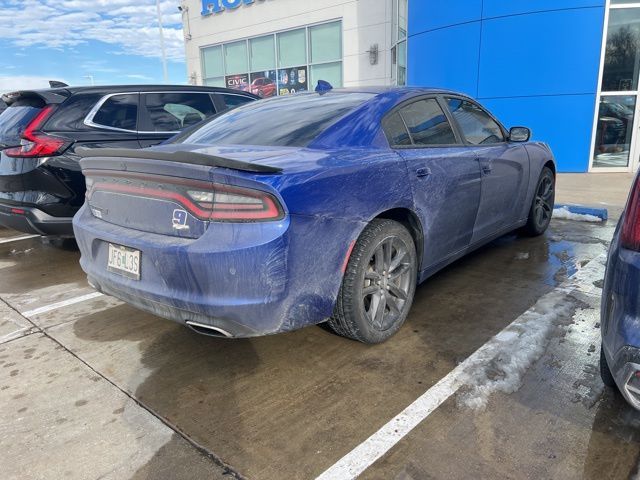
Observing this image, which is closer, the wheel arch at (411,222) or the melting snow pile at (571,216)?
the wheel arch at (411,222)

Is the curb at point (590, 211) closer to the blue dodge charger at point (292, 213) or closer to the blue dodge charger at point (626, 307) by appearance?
the blue dodge charger at point (292, 213)

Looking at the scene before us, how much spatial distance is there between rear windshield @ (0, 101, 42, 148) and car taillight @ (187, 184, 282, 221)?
329 cm

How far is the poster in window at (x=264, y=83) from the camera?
57.5ft

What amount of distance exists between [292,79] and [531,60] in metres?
9.10

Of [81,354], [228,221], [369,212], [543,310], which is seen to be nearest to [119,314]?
[81,354]

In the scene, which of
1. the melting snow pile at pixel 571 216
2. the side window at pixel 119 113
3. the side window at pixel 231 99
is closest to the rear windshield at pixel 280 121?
the side window at pixel 119 113

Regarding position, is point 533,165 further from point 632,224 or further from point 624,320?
point 624,320

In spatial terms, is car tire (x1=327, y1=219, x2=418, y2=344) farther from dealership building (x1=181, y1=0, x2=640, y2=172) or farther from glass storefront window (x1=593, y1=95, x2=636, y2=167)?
glass storefront window (x1=593, y1=95, x2=636, y2=167)

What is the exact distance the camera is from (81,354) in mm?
3027

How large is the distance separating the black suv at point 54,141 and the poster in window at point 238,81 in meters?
13.9

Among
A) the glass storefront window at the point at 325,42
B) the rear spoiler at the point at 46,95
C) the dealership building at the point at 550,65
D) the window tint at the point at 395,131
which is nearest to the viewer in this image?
the window tint at the point at 395,131

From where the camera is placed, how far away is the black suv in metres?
4.43

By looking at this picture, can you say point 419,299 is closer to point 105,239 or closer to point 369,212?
point 369,212

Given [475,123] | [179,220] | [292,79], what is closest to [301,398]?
[179,220]
